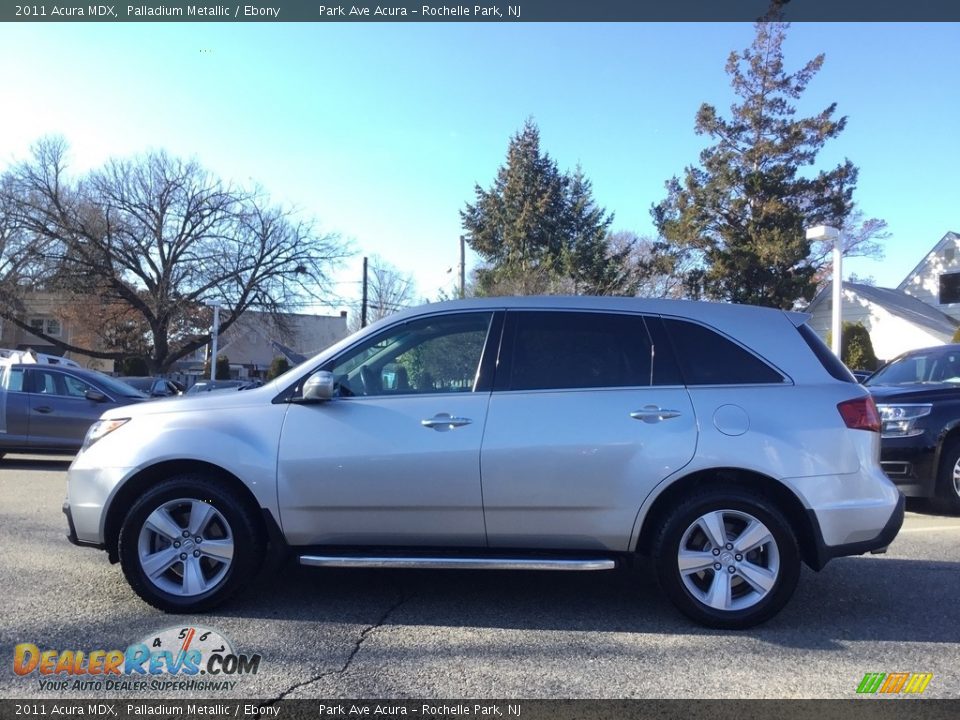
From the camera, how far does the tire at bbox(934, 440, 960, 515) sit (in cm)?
768

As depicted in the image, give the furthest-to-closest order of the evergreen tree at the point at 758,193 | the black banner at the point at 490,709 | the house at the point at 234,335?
the house at the point at 234,335 < the evergreen tree at the point at 758,193 < the black banner at the point at 490,709

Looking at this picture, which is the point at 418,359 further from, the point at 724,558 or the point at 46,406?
the point at 46,406

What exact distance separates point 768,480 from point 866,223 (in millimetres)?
44486

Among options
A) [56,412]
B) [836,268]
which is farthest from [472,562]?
[836,268]

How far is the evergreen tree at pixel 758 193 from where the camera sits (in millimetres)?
29250

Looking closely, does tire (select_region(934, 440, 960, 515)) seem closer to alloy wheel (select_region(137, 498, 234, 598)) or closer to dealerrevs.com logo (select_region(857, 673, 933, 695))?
dealerrevs.com logo (select_region(857, 673, 933, 695))

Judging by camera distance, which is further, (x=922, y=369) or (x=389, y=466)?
(x=922, y=369)

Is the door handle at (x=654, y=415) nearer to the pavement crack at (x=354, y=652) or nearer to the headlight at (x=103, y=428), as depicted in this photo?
the pavement crack at (x=354, y=652)

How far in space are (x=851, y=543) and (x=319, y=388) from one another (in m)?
3.10

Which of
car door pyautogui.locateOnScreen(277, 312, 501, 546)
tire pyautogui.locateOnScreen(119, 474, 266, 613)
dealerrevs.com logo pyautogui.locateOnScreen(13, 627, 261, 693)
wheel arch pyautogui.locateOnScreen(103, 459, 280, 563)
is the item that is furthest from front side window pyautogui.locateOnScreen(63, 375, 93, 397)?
car door pyautogui.locateOnScreen(277, 312, 501, 546)

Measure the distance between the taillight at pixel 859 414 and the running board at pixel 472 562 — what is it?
153 cm

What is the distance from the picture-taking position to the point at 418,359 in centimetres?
462

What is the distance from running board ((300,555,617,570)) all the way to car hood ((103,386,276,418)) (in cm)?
99

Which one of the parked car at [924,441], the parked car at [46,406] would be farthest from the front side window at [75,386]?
the parked car at [924,441]
